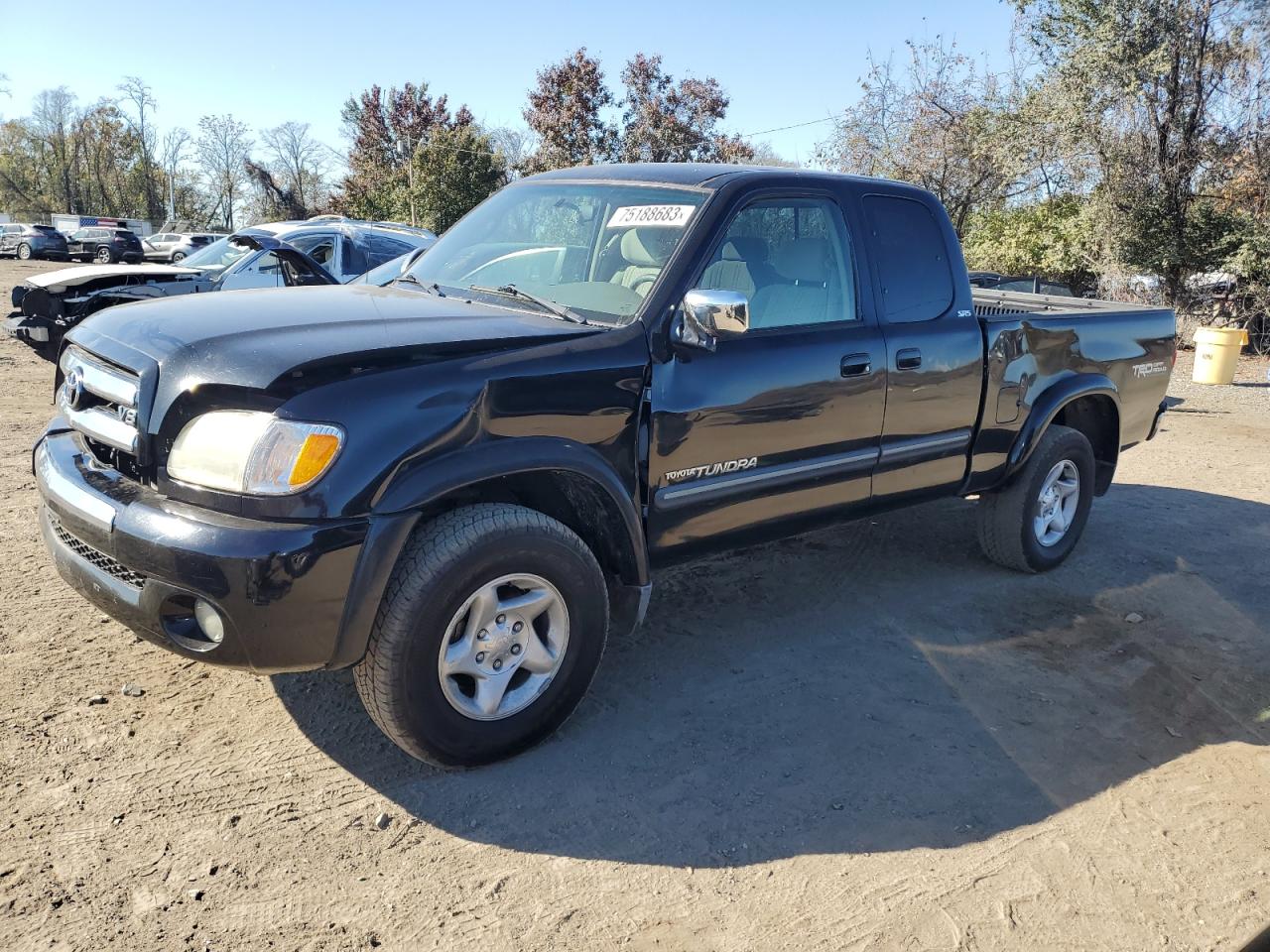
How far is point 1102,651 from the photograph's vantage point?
4.46m

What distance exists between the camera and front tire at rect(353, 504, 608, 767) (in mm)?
2855

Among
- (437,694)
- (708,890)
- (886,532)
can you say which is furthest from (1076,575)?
(437,694)

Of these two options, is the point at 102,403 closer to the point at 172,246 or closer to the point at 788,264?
the point at 788,264

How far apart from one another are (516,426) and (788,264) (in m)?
1.56

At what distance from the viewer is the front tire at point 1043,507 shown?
512cm

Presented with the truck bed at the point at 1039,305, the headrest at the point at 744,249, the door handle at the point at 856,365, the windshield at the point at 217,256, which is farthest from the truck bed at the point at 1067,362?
the windshield at the point at 217,256

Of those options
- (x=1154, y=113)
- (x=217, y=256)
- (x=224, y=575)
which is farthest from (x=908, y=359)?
(x=1154, y=113)

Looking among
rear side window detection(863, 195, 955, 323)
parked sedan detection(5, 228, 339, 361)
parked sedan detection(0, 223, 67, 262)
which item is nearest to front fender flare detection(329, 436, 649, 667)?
rear side window detection(863, 195, 955, 323)

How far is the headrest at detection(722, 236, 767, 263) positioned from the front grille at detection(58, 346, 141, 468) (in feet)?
6.95

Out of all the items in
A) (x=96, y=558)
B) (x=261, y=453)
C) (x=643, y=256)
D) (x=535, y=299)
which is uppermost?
(x=643, y=256)

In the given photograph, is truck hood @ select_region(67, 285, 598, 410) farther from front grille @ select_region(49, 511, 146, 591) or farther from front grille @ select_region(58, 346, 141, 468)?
front grille @ select_region(49, 511, 146, 591)

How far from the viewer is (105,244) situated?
33.1 m

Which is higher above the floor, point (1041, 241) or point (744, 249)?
point (1041, 241)

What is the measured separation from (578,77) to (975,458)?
27.6 meters
